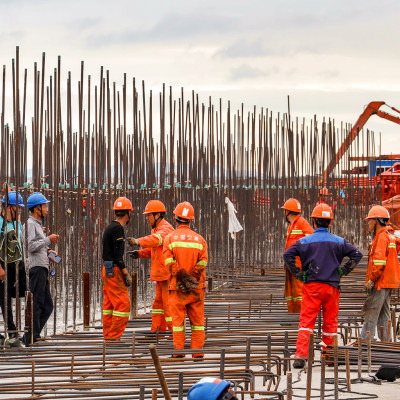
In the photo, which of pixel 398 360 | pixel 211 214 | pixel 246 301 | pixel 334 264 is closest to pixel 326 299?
pixel 334 264

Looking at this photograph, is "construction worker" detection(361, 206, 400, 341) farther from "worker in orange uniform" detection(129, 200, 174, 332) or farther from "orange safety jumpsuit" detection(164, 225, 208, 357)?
"worker in orange uniform" detection(129, 200, 174, 332)

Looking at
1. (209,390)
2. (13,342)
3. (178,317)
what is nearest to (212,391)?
(209,390)

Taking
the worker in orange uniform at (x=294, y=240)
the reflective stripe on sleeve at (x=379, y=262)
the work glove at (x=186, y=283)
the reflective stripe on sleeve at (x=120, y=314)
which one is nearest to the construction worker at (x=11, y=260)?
the reflective stripe on sleeve at (x=120, y=314)

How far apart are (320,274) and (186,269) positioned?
1.43 meters

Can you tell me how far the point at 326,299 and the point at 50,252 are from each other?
3.46 meters

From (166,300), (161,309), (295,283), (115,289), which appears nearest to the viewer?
(115,289)

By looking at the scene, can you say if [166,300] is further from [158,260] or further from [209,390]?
[209,390]

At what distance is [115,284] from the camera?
10180 mm

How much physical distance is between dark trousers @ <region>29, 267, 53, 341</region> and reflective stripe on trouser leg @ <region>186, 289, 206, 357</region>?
1909 mm

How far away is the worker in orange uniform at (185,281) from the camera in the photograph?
9156mm

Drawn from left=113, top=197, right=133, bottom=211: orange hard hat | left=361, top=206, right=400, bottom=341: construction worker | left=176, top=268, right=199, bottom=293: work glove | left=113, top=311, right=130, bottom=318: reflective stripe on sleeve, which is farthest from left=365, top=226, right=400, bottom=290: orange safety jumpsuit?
left=113, top=197, right=133, bottom=211: orange hard hat

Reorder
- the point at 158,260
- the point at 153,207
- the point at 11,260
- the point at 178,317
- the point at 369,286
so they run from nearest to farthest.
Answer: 1. the point at 178,317
2. the point at 369,286
3. the point at 11,260
4. the point at 158,260
5. the point at 153,207

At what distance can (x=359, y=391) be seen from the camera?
25.0 ft

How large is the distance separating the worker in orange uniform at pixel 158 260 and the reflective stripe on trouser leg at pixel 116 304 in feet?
1.36
